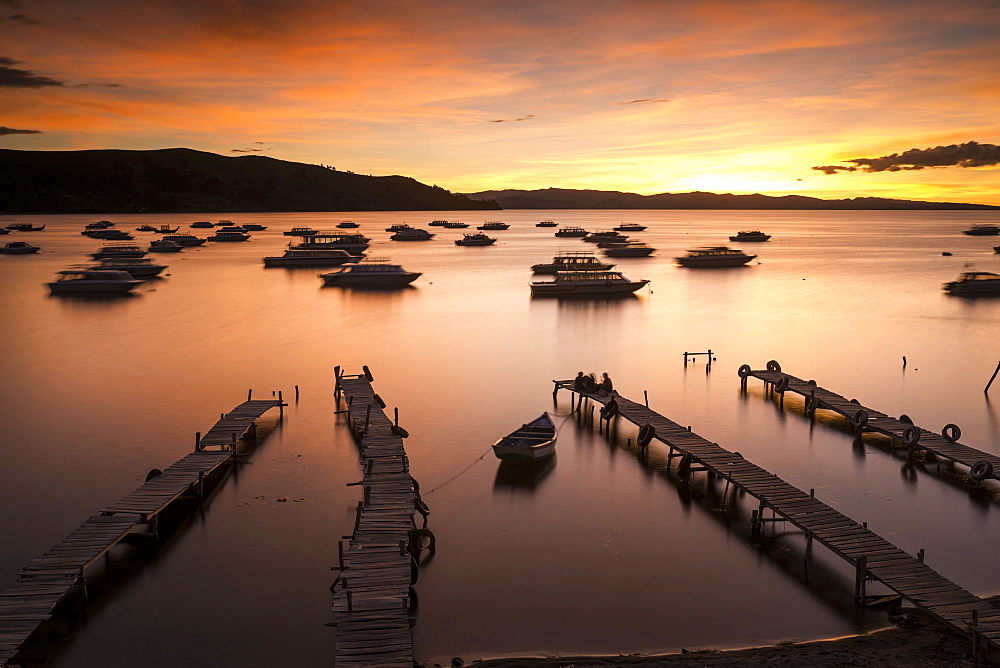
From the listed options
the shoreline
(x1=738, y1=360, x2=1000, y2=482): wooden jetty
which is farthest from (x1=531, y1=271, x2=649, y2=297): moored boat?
the shoreline

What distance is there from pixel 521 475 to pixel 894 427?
14.3 meters

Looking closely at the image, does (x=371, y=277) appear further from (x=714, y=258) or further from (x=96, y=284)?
(x=714, y=258)

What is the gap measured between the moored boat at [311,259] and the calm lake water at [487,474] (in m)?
42.3

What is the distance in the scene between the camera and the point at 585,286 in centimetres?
7488

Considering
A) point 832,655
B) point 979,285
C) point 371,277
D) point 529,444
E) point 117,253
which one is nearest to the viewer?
point 832,655

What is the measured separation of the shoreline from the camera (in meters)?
14.6

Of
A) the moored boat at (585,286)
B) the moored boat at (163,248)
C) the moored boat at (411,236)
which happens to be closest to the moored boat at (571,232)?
the moored boat at (411,236)

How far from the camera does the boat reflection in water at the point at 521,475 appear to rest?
2480 cm


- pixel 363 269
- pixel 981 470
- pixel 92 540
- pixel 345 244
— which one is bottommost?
pixel 92 540

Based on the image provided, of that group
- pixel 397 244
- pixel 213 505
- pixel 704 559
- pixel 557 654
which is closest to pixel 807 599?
pixel 704 559

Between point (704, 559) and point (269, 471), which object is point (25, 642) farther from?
point (704, 559)

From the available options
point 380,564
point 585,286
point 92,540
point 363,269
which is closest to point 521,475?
point 380,564

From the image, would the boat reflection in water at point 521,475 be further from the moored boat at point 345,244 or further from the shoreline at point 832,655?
A: the moored boat at point 345,244

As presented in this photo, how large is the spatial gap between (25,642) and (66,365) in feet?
105
